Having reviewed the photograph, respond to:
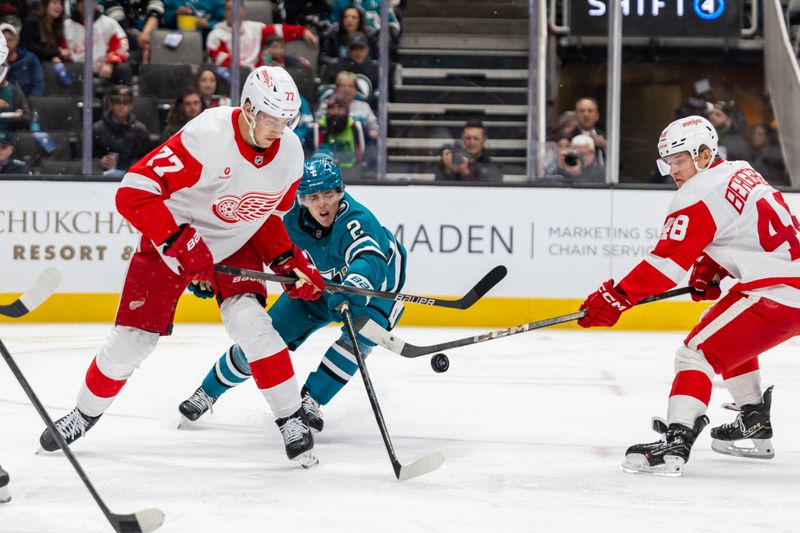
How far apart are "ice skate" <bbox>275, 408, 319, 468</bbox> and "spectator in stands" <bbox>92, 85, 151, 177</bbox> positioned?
132 inches

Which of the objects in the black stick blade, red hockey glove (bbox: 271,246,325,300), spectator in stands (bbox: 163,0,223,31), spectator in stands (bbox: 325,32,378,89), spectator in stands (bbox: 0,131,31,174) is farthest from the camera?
spectator in stands (bbox: 163,0,223,31)

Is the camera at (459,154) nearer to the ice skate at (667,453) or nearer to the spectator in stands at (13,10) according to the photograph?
the spectator in stands at (13,10)

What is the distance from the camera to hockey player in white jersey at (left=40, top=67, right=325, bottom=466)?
272 centimetres

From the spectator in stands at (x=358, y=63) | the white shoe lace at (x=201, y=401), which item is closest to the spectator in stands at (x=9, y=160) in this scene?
the spectator in stands at (x=358, y=63)

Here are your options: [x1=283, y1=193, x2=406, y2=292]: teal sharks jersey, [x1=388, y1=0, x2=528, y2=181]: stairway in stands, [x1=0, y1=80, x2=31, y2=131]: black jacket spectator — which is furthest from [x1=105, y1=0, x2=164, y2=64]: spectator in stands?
[x1=283, y1=193, x2=406, y2=292]: teal sharks jersey

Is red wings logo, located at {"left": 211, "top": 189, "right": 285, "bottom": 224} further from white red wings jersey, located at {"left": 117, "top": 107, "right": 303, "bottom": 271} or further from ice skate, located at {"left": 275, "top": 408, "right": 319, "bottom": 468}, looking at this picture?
ice skate, located at {"left": 275, "top": 408, "right": 319, "bottom": 468}

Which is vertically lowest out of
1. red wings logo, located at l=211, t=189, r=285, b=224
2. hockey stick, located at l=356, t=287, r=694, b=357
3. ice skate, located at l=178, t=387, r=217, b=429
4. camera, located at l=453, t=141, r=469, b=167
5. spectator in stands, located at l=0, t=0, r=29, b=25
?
ice skate, located at l=178, t=387, r=217, b=429

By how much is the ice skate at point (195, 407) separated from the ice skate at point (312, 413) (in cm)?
27

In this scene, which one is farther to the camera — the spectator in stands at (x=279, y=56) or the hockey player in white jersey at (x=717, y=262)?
the spectator in stands at (x=279, y=56)

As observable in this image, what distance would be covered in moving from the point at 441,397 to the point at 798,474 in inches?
54.5

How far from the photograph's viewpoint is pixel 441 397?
13.0 feet

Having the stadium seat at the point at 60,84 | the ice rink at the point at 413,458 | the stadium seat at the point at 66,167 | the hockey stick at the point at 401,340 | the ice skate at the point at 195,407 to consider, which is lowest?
the ice rink at the point at 413,458

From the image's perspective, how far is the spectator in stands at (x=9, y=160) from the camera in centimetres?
580

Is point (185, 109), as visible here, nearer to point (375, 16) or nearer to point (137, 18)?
point (137, 18)
